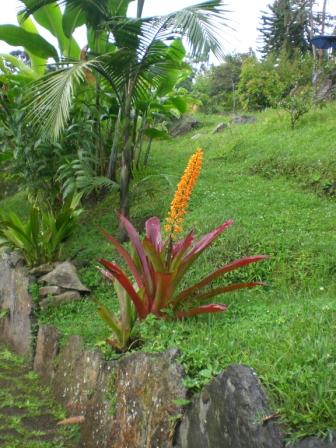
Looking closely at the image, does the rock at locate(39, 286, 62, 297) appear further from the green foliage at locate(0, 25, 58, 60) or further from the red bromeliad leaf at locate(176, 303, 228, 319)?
the green foliage at locate(0, 25, 58, 60)

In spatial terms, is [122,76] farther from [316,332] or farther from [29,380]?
[316,332]

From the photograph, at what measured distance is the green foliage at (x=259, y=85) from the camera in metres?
17.3

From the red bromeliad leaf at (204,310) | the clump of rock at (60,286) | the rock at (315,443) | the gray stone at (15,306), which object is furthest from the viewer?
the clump of rock at (60,286)

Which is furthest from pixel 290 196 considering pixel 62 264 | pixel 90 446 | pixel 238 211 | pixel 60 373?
pixel 90 446

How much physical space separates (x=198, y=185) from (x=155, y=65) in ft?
7.30

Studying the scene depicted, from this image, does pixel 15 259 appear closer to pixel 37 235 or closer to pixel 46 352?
pixel 37 235

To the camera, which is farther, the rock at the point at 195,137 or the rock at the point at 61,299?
the rock at the point at 195,137

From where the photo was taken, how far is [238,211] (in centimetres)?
638

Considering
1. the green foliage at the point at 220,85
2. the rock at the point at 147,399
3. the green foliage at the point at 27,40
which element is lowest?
the green foliage at the point at 220,85

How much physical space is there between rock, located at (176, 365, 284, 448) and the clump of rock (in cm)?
286

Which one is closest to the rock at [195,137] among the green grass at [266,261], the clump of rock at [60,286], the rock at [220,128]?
the rock at [220,128]

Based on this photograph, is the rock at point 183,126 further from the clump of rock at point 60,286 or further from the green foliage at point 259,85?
the clump of rock at point 60,286

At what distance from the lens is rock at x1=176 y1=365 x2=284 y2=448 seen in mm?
2207

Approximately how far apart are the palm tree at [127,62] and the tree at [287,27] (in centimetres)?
1925
